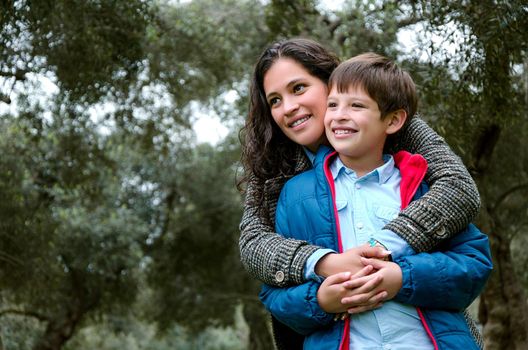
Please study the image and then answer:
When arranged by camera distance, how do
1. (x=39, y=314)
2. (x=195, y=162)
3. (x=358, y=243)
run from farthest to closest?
(x=195, y=162) → (x=39, y=314) → (x=358, y=243)

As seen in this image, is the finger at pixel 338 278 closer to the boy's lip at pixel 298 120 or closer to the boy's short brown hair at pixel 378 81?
the boy's short brown hair at pixel 378 81

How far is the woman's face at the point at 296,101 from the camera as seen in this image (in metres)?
3.10

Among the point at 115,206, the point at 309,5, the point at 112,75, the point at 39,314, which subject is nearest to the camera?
the point at 112,75

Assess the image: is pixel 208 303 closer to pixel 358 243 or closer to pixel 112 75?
pixel 112 75

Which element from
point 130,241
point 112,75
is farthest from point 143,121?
point 130,241

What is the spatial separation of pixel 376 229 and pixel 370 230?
0.08ft

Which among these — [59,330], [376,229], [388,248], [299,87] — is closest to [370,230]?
[376,229]

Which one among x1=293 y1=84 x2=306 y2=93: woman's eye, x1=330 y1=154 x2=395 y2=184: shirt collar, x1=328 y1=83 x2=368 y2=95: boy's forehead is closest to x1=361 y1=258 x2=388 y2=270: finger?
x1=330 y1=154 x2=395 y2=184: shirt collar

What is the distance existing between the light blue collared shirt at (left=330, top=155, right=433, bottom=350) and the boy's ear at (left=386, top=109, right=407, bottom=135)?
4.4 inches

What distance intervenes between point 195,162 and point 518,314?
945 cm

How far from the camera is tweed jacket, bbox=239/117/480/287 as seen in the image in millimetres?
2633

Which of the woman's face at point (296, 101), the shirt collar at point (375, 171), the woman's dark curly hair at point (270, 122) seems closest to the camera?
the shirt collar at point (375, 171)

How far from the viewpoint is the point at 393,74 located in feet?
9.52

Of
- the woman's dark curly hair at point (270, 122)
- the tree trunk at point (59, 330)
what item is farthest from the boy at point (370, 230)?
the tree trunk at point (59, 330)
